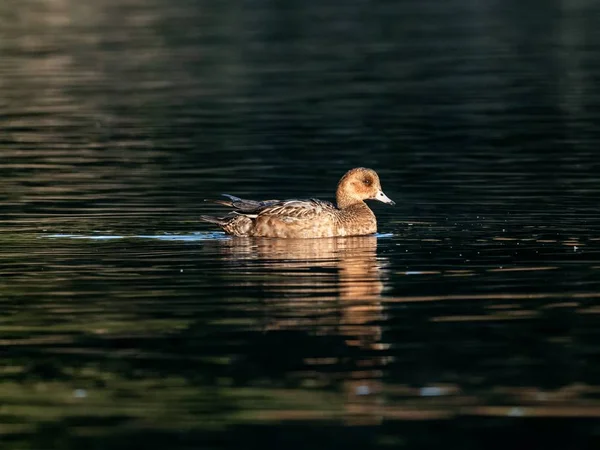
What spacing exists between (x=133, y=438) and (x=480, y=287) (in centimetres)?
559

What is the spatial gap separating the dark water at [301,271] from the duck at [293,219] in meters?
0.21

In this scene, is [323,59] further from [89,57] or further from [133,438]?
[133,438]

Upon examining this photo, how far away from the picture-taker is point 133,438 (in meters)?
10.7

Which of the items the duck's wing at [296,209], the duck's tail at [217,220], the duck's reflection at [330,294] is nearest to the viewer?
the duck's reflection at [330,294]

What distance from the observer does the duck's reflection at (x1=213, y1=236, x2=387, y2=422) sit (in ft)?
40.2

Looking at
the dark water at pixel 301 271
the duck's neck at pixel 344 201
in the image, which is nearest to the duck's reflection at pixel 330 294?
the dark water at pixel 301 271

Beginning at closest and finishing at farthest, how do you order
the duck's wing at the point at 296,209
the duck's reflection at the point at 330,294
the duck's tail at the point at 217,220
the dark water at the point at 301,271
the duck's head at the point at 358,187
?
the dark water at the point at 301,271 < the duck's reflection at the point at 330,294 < the duck's wing at the point at 296,209 < the duck's tail at the point at 217,220 < the duck's head at the point at 358,187

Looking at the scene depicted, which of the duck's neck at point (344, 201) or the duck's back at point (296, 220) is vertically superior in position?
the duck's neck at point (344, 201)

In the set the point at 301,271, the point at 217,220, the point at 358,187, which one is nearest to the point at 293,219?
the point at 217,220

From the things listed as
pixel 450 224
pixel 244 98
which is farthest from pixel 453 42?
pixel 450 224

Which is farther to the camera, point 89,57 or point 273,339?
point 89,57

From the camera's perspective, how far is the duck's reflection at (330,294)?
1226 centimetres

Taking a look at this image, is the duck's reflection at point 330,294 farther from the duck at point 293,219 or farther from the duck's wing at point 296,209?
the duck's wing at point 296,209

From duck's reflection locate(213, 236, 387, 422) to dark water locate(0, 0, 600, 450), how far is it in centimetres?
4
